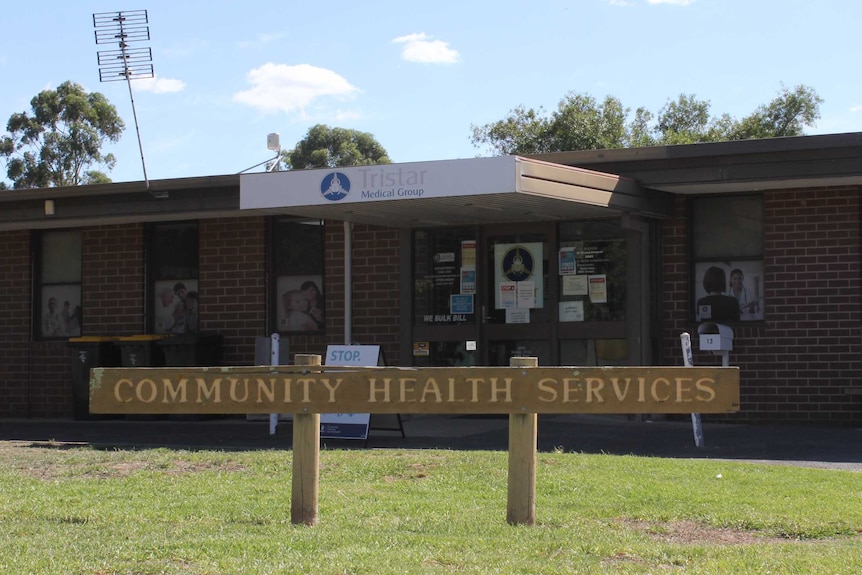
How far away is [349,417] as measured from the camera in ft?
44.4

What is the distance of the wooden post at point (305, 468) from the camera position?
24.9 ft

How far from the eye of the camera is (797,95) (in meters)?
50.4

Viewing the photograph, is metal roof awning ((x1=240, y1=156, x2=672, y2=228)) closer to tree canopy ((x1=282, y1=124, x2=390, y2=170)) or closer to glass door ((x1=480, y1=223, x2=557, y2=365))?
glass door ((x1=480, y1=223, x2=557, y2=365))

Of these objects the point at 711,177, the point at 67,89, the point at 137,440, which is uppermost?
the point at 67,89

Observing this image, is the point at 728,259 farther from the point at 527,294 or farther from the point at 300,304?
the point at 300,304

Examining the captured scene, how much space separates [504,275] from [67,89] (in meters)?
37.0

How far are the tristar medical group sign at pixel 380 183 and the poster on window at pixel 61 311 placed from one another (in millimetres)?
5993

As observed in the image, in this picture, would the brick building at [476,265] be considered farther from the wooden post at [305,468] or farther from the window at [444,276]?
the wooden post at [305,468]

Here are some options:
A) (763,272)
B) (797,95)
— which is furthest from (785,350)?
(797,95)

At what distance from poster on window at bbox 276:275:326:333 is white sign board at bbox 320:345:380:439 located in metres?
3.68

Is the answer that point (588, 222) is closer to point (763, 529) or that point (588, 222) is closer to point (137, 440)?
point (137, 440)

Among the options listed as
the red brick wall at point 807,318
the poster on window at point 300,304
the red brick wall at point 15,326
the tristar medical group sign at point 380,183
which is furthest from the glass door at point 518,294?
the red brick wall at point 15,326

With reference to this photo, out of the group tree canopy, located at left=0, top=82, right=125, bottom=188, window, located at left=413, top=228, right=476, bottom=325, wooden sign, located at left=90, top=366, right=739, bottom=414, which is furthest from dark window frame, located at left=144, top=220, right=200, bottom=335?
tree canopy, located at left=0, top=82, right=125, bottom=188

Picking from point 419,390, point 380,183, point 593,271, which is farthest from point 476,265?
point 419,390
